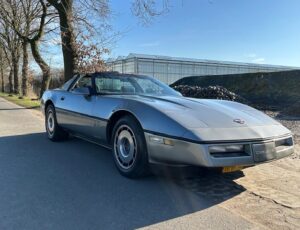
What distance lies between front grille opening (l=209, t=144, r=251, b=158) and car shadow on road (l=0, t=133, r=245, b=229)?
0.52 m

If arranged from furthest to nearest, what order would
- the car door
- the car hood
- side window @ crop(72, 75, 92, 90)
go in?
1. side window @ crop(72, 75, 92, 90)
2. the car door
3. the car hood

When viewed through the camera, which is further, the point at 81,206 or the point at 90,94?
the point at 90,94

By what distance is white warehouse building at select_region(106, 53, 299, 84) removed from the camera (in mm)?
37750

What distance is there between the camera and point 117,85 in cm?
560

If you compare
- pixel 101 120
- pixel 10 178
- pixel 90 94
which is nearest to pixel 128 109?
pixel 101 120

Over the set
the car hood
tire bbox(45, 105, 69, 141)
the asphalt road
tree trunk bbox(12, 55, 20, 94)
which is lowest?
the asphalt road

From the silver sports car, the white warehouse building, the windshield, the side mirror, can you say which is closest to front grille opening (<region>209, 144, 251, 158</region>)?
the silver sports car

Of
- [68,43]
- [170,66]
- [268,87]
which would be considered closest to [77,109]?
[68,43]

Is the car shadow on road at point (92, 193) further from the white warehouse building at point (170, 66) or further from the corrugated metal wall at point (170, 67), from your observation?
the white warehouse building at point (170, 66)

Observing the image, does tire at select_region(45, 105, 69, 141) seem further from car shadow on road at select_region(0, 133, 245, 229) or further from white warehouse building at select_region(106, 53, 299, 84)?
white warehouse building at select_region(106, 53, 299, 84)

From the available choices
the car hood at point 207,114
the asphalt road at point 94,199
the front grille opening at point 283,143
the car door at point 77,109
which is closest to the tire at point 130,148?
the asphalt road at point 94,199

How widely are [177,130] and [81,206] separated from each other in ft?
4.15

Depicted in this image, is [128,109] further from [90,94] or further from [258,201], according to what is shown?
[258,201]

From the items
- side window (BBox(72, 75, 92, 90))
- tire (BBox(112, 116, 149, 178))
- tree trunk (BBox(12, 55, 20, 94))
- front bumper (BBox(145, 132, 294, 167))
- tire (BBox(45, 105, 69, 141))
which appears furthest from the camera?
tree trunk (BBox(12, 55, 20, 94))
